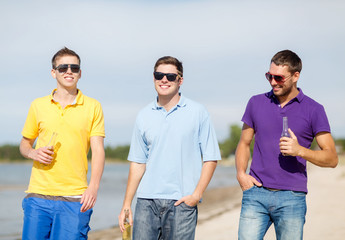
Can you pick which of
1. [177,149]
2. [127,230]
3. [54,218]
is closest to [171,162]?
[177,149]

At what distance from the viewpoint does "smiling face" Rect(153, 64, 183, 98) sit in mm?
4820

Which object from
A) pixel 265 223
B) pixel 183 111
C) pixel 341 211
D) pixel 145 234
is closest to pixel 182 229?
pixel 145 234

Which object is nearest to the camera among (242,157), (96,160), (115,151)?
(96,160)

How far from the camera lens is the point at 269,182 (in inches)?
186

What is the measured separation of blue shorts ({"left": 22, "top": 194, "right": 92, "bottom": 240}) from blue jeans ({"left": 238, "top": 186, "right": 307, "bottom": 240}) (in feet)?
5.46

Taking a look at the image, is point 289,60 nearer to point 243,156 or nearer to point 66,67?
point 243,156

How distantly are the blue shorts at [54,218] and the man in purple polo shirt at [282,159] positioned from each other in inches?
65.6

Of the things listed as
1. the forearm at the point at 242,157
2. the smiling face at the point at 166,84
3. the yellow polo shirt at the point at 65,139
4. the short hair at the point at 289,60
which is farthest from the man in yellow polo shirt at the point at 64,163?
the short hair at the point at 289,60

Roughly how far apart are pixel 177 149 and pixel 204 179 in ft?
1.30

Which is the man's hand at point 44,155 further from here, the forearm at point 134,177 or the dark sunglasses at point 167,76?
the dark sunglasses at point 167,76

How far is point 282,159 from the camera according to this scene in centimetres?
470

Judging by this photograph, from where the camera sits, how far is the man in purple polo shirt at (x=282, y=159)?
4.66m

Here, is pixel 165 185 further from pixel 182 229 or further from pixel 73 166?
pixel 73 166

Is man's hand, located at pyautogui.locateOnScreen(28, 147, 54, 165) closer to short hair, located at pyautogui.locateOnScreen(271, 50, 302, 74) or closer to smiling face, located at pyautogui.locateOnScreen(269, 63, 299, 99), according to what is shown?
smiling face, located at pyautogui.locateOnScreen(269, 63, 299, 99)
